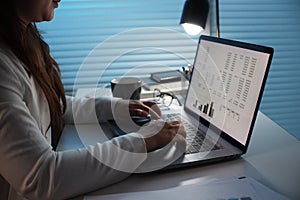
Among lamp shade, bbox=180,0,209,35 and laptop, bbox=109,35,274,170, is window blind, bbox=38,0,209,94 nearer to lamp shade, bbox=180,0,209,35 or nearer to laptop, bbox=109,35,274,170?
lamp shade, bbox=180,0,209,35

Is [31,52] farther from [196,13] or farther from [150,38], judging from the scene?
[150,38]

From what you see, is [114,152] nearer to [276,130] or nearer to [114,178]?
[114,178]

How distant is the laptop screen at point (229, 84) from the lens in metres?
0.87

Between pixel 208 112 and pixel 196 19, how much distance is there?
402 millimetres

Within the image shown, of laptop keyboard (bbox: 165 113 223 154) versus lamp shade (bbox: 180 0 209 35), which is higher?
lamp shade (bbox: 180 0 209 35)

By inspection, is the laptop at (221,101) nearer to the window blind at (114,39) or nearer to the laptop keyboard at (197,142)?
the laptop keyboard at (197,142)

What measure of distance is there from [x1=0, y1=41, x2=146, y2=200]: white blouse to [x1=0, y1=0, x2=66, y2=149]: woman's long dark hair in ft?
0.13

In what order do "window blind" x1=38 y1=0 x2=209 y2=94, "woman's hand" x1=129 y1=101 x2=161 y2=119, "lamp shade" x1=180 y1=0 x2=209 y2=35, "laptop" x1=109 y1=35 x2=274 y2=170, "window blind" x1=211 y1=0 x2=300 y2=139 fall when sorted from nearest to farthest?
"laptop" x1=109 y1=35 x2=274 y2=170 < "woman's hand" x1=129 y1=101 x2=161 y2=119 < "lamp shade" x1=180 y1=0 x2=209 y2=35 < "window blind" x1=38 y1=0 x2=209 y2=94 < "window blind" x1=211 y1=0 x2=300 y2=139

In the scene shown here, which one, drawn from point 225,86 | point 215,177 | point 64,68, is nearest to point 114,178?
point 215,177

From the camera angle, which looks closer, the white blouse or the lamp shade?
the white blouse

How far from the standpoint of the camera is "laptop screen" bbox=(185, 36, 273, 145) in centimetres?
87

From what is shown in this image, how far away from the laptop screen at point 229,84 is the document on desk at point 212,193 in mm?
181

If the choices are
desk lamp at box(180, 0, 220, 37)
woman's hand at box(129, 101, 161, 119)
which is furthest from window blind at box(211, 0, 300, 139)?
woman's hand at box(129, 101, 161, 119)

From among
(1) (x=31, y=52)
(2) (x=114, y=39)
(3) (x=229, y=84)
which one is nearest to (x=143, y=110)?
(3) (x=229, y=84)
